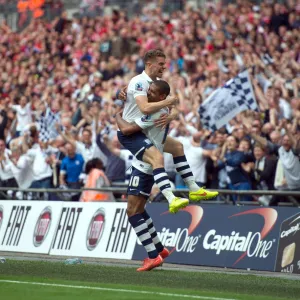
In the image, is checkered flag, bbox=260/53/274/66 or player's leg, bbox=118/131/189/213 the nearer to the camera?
player's leg, bbox=118/131/189/213

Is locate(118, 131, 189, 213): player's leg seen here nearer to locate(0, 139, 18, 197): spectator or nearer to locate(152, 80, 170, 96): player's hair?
locate(152, 80, 170, 96): player's hair

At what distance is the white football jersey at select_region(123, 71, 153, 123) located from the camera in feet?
45.1

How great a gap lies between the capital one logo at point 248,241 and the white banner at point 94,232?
5.29ft

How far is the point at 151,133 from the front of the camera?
552 inches

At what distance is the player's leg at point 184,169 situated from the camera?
13.8 m

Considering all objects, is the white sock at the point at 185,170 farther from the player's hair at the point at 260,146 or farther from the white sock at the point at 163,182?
the player's hair at the point at 260,146

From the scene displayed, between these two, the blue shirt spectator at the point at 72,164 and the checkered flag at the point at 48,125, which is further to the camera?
the checkered flag at the point at 48,125

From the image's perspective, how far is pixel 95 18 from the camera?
3569 centimetres

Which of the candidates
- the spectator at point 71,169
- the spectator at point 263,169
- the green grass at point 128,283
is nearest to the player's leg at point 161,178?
the green grass at point 128,283

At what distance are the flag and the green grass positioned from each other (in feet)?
20.6

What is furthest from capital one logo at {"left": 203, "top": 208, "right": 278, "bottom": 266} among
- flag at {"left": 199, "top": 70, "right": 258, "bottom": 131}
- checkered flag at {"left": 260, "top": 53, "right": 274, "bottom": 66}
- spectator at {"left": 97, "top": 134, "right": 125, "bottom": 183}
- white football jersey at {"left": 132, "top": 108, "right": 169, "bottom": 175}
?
checkered flag at {"left": 260, "top": 53, "right": 274, "bottom": 66}

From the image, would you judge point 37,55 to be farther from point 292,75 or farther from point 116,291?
point 116,291

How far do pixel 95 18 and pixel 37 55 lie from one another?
2802 mm

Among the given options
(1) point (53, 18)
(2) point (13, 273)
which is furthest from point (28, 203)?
(1) point (53, 18)
